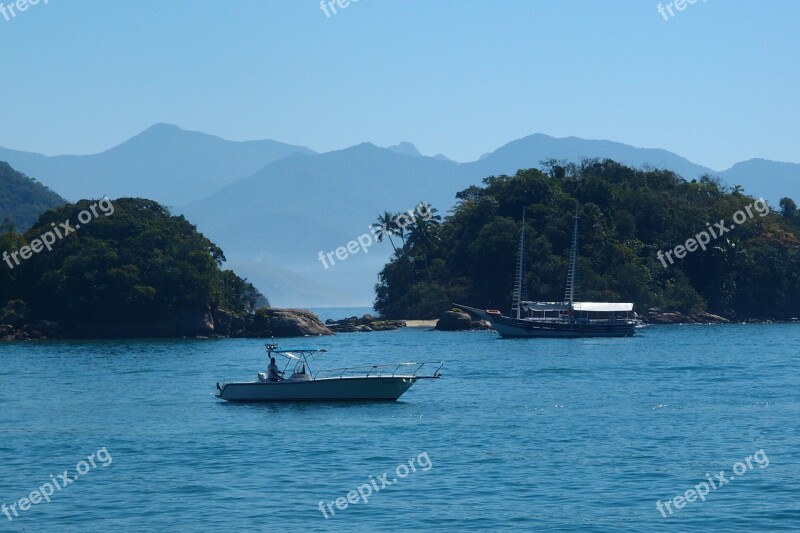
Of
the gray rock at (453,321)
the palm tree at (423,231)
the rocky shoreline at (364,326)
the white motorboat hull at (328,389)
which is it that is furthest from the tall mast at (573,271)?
the white motorboat hull at (328,389)

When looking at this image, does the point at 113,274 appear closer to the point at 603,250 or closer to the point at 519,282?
the point at 519,282

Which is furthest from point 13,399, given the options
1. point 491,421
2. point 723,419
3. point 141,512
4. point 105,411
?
point 723,419

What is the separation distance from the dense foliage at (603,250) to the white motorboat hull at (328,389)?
2829 inches

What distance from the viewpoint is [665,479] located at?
3038cm

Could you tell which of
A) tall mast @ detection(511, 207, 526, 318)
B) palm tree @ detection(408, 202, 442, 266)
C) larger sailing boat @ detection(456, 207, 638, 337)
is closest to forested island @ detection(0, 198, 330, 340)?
larger sailing boat @ detection(456, 207, 638, 337)

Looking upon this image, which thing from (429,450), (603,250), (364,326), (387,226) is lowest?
(429,450)

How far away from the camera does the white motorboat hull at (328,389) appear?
151 ft

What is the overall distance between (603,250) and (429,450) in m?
90.6

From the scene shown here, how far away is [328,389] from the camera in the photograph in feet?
152

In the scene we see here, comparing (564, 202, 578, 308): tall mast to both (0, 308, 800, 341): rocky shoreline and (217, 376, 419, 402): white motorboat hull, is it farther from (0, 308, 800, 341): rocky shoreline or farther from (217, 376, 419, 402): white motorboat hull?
(217, 376, 419, 402): white motorboat hull

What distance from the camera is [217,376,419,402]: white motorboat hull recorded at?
46031 mm

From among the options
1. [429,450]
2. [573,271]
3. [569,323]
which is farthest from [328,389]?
[573,271]

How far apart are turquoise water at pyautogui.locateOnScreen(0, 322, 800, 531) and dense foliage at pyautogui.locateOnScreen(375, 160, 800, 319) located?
184 feet

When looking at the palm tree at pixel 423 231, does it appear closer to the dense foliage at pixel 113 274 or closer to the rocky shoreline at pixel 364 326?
the rocky shoreline at pixel 364 326
